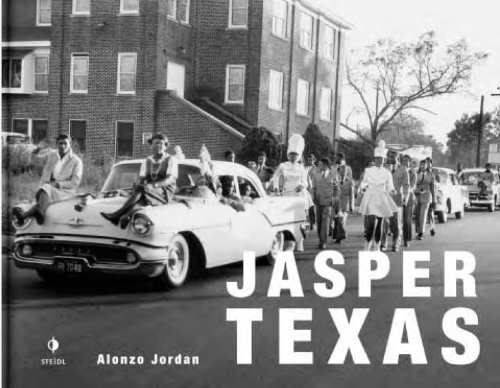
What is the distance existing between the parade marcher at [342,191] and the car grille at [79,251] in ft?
3.00

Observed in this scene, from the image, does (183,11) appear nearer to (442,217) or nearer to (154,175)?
(154,175)

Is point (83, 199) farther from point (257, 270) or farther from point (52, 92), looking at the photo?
point (257, 270)

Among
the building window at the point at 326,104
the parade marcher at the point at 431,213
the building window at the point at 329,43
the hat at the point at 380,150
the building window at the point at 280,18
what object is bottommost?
the parade marcher at the point at 431,213

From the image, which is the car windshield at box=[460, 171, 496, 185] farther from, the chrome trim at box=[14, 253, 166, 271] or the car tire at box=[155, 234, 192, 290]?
the chrome trim at box=[14, 253, 166, 271]

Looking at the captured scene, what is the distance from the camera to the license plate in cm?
391

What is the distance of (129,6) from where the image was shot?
3883mm

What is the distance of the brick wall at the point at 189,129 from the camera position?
3850 millimetres

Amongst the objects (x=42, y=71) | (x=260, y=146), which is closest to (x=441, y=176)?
(x=260, y=146)

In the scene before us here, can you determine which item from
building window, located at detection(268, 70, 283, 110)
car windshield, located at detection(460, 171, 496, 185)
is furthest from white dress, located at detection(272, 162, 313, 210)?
car windshield, located at detection(460, 171, 496, 185)

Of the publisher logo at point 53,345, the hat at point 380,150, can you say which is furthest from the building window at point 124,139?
the hat at point 380,150

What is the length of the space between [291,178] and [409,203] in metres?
1.18

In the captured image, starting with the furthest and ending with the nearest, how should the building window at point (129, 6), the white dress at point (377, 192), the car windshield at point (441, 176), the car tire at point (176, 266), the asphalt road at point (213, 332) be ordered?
the car windshield at point (441, 176) < the white dress at point (377, 192) < the car tire at point (176, 266) < the building window at point (129, 6) < the asphalt road at point (213, 332)

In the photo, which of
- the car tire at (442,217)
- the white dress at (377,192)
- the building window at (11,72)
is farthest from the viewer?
the car tire at (442,217)

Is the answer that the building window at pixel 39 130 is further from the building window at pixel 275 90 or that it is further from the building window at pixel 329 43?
the building window at pixel 329 43
